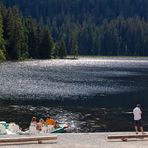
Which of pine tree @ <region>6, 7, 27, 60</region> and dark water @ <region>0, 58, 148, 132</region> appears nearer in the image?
dark water @ <region>0, 58, 148, 132</region>

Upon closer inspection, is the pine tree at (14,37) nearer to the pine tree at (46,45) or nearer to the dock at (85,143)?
the pine tree at (46,45)

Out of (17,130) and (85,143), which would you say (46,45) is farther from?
(85,143)

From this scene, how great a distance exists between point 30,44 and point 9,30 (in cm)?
1782

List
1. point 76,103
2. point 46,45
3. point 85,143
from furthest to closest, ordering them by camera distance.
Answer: point 46,45 < point 76,103 < point 85,143

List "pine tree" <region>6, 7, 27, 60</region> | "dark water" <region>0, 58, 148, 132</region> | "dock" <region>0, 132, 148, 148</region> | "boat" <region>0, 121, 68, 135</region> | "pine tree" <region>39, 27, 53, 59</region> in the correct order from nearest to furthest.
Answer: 1. "dock" <region>0, 132, 148, 148</region>
2. "boat" <region>0, 121, 68, 135</region>
3. "dark water" <region>0, 58, 148, 132</region>
4. "pine tree" <region>6, 7, 27, 60</region>
5. "pine tree" <region>39, 27, 53, 59</region>

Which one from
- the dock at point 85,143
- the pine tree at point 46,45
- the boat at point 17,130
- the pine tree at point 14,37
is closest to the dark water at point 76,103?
the boat at point 17,130

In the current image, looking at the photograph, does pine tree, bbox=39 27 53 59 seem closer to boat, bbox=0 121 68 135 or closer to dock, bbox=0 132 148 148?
boat, bbox=0 121 68 135

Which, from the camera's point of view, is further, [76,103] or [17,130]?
[76,103]

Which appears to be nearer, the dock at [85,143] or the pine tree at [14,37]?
the dock at [85,143]

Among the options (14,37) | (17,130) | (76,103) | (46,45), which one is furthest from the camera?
(46,45)

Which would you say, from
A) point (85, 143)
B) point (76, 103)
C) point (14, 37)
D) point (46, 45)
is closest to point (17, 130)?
point (85, 143)

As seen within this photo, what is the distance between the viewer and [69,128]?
4719 centimetres

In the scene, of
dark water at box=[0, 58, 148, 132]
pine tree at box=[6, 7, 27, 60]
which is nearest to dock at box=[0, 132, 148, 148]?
dark water at box=[0, 58, 148, 132]

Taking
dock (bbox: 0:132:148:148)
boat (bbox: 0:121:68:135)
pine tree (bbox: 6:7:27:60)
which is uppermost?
pine tree (bbox: 6:7:27:60)
